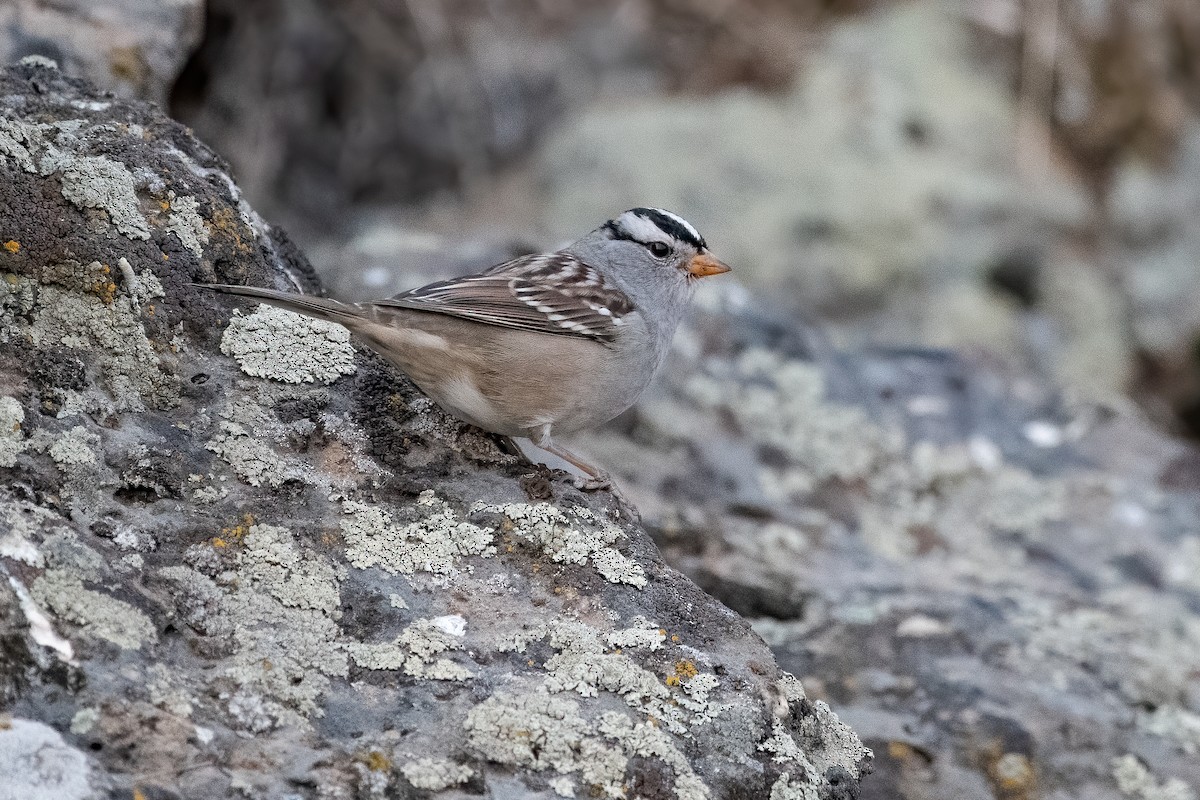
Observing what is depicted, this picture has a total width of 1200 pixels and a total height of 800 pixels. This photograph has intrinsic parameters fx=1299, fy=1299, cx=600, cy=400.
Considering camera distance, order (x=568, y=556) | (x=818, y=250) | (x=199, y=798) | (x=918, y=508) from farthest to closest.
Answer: (x=818, y=250) < (x=918, y=508) < (x=568, y=556) < (x=199, y=798)

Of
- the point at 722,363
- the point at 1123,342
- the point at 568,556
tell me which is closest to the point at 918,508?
the point at 722,363

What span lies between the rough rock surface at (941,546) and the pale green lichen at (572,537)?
115 centimetres

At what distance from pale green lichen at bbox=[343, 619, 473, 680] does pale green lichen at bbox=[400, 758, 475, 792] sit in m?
0.28

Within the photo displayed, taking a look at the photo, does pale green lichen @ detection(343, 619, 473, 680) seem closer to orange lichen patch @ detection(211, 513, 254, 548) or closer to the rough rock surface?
orange lichen patch @ detection(211, 513, 254, 548)

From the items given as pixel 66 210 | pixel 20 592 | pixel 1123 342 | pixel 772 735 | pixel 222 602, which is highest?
pixel 66 210

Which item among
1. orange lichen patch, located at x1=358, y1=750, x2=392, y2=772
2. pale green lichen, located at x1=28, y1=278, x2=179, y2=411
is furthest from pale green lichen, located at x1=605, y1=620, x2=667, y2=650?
pale green lichen, located at x1=28, y1=278, x2=179, y2=411

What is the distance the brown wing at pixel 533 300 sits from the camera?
4109 millimetres

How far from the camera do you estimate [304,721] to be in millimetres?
2779

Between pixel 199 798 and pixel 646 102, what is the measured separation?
7.52 meters

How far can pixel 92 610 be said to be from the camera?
2729 mm

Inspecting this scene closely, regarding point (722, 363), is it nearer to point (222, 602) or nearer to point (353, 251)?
point (353, 251)

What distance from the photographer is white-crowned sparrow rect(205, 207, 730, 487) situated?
150 inches

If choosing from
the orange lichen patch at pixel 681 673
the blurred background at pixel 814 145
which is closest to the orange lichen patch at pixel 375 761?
the orange lichen patch at pixel 681 673

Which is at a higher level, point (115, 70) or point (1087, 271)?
point (115, 70)
